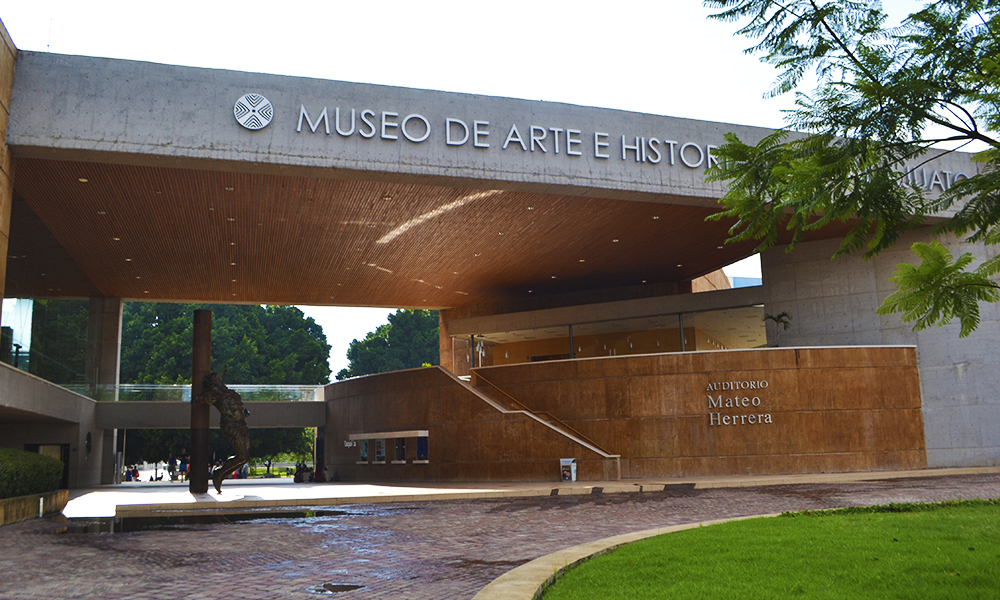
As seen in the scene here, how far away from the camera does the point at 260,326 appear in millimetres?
65250

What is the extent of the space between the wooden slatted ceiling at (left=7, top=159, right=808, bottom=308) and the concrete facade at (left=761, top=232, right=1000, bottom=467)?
3.34 m

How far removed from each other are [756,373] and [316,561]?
17.6 m

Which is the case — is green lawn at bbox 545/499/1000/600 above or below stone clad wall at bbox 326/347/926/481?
below

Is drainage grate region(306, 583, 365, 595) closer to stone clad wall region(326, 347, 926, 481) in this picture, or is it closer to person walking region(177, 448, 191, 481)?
stone clad wall region(326, 347, 926, 481)

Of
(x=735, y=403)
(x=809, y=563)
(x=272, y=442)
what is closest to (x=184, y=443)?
(x=272, y=442)

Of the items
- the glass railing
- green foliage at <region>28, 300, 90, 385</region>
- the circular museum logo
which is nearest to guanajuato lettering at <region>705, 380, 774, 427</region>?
the circular museum logo

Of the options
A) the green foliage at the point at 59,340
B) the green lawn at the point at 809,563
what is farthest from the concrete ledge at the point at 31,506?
the green lawn at the point at 809,563

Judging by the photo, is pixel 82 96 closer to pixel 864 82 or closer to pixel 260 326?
pixel 864 82

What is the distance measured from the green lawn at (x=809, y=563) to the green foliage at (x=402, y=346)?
75570 millimetres

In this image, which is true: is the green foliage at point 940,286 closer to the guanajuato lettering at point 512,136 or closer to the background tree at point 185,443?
the guanajuato lettering at point 512,136

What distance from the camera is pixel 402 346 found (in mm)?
84938

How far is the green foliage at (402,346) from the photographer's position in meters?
84.2

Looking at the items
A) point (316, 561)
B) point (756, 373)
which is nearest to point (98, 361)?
point (756, 373)

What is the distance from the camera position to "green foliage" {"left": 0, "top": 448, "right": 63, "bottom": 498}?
15.3 metres
